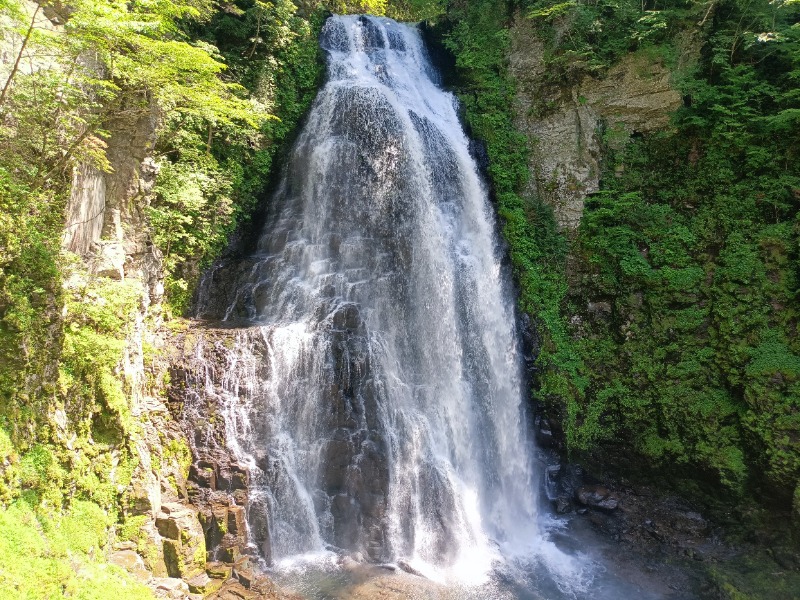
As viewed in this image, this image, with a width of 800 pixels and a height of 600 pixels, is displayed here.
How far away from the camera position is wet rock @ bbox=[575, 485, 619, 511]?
11266 mm

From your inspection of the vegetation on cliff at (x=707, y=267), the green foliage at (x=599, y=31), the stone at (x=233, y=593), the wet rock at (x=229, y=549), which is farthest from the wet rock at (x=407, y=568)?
the green foliage at (x=599, y=31)

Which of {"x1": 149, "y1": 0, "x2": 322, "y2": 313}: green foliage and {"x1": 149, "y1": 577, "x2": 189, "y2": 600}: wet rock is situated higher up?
{"x1": 149, "y1": 0, "x2": 322, "y2": 313}: green foliage

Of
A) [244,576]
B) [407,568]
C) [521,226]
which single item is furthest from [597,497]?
[244,576]

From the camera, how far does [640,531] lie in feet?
35.3

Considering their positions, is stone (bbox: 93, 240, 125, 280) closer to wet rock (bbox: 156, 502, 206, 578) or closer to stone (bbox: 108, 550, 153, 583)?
wet rock (bbox: 156, 502, 206, 578)

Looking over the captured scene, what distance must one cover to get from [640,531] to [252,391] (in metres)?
9.28

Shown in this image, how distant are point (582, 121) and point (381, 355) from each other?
9.95 metres

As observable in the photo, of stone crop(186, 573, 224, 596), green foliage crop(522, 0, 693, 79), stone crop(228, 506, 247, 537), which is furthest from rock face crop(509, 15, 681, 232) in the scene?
stone crop(186, 573, 224, 596)

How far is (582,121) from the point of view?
14.6m

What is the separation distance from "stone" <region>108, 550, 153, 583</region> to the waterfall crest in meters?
2.13

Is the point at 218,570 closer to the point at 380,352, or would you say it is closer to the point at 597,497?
the point at 380,352

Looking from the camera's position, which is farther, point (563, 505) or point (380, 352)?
point (563, 505)

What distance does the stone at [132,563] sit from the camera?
21.9 ft

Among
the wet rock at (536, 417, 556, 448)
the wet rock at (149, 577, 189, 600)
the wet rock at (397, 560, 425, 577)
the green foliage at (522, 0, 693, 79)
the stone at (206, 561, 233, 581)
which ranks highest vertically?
the green foliage at (522, 0, 693, 79)
